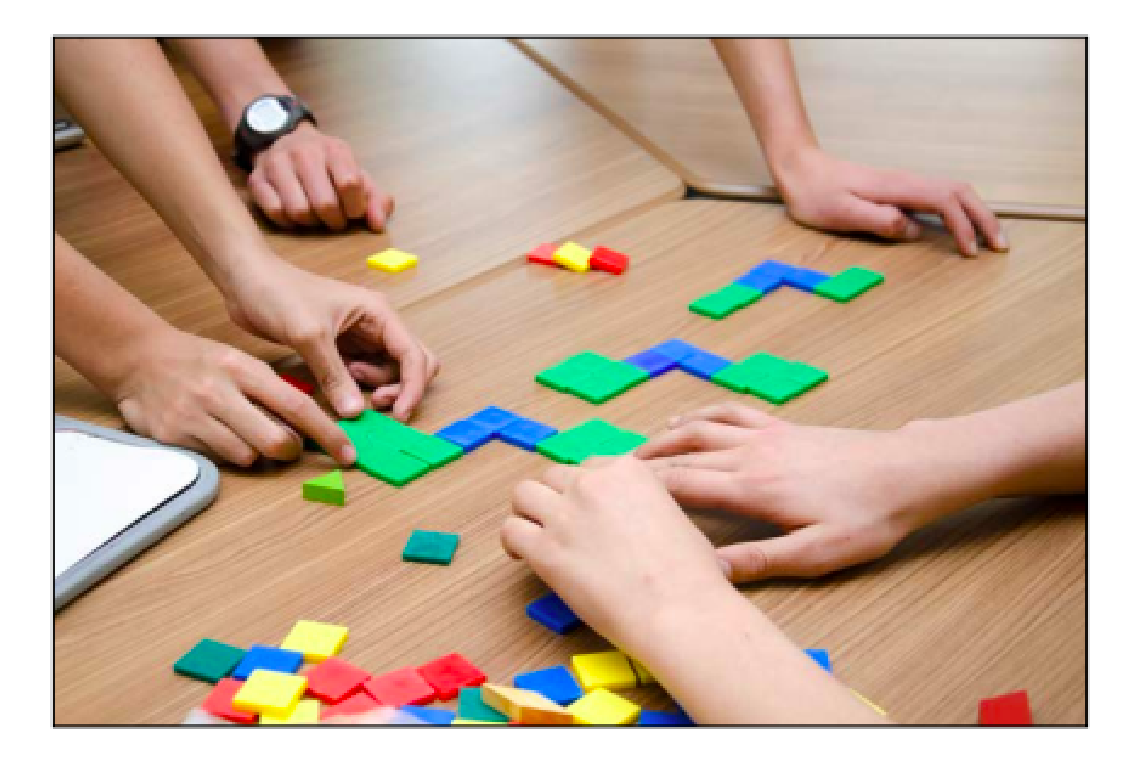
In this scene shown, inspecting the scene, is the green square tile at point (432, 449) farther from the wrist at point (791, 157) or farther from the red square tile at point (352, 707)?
the wrist at point (791, 157)

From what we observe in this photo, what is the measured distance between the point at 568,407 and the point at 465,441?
0.12m

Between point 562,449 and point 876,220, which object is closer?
point 562,449

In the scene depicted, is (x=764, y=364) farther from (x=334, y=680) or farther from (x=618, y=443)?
(x=334, y=680)

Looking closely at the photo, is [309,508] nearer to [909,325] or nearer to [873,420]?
[873,420]

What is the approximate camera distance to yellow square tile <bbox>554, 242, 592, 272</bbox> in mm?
1563

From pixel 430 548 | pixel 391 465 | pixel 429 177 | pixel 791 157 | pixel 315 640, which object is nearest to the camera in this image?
pixel 315 640

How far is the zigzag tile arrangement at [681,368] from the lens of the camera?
1.28 meters

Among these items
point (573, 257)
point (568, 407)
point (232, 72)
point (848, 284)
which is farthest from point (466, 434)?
point (232, 72)

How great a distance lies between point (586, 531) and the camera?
94 centimetres

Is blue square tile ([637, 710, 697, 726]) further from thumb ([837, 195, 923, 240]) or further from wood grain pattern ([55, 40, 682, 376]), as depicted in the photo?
thumb ([837, 195, 923, 240])

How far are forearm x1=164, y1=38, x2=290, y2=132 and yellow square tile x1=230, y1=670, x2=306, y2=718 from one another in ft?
4.18

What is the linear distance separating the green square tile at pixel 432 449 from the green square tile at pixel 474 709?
0.33 metres

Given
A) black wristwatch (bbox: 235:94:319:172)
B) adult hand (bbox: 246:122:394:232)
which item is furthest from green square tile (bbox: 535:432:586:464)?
black wristwatch (bbox: 235:94:319:172)

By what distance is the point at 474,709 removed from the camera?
860mm
